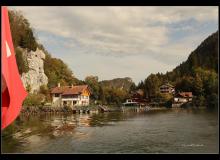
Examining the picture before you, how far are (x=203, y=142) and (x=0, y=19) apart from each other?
65.4 feet

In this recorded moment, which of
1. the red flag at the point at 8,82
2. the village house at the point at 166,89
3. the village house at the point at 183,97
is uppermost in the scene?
the village house at the point at 166,89

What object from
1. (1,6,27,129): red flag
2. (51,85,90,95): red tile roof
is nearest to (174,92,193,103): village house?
(51,85,90,95): red tile roof

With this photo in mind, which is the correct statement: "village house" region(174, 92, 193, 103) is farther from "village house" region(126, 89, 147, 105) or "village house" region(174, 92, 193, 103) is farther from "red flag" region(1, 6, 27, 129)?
"red flag" region(1, 6, 27, 129)

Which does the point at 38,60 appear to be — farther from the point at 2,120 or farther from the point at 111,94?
the point at 2,120

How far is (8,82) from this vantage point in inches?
Answer: 119

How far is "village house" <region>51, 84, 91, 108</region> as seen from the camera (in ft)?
254

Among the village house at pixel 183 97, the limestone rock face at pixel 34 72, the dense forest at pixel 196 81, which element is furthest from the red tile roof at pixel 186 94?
the limestone rock face at pixel 34 72

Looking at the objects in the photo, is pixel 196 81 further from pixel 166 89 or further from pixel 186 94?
pixel 166 89

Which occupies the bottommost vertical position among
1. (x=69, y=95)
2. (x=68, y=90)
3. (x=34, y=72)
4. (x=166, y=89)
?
(x=69, y=95)

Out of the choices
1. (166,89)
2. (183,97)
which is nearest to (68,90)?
(183,97)

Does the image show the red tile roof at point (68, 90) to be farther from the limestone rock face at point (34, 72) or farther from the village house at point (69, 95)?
the limestone rock face at point (34, 72)

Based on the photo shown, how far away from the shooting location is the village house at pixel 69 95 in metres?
77.3

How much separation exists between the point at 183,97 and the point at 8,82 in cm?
9733

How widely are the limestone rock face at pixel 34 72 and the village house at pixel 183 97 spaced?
3871 cm
